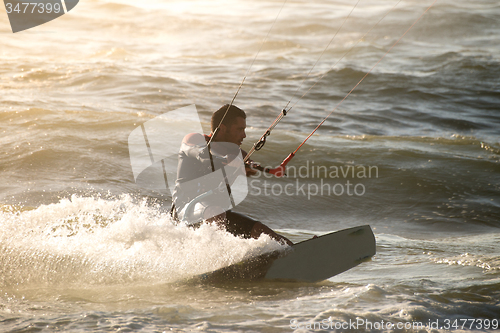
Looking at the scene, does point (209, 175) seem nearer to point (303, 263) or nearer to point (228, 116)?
point (228, 116)

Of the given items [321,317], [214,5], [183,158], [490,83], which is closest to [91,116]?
[183,158]

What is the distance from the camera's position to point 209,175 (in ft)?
14.5

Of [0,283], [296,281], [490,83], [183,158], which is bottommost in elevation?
[490,83]

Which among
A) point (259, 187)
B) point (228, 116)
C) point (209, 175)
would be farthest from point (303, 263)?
point (259, 187)

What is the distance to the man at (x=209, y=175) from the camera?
4.33 meters

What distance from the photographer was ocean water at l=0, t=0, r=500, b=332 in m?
3.93

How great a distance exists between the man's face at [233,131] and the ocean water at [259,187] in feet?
3.04

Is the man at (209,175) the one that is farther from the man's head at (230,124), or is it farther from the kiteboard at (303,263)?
the kiteboard at (303,263)

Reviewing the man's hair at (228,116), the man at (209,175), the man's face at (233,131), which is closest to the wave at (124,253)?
the man at (209,175)

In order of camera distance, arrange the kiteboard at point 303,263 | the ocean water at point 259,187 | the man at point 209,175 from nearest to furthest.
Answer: the ocean water at point 259,187 → the man at point 209,175 → the kiteboard at point 303,263

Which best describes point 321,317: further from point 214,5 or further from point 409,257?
point 214,5

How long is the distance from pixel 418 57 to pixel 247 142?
48.3ft

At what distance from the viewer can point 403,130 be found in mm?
12812

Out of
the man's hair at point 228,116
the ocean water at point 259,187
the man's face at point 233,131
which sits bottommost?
the ocean water at point 259,187
